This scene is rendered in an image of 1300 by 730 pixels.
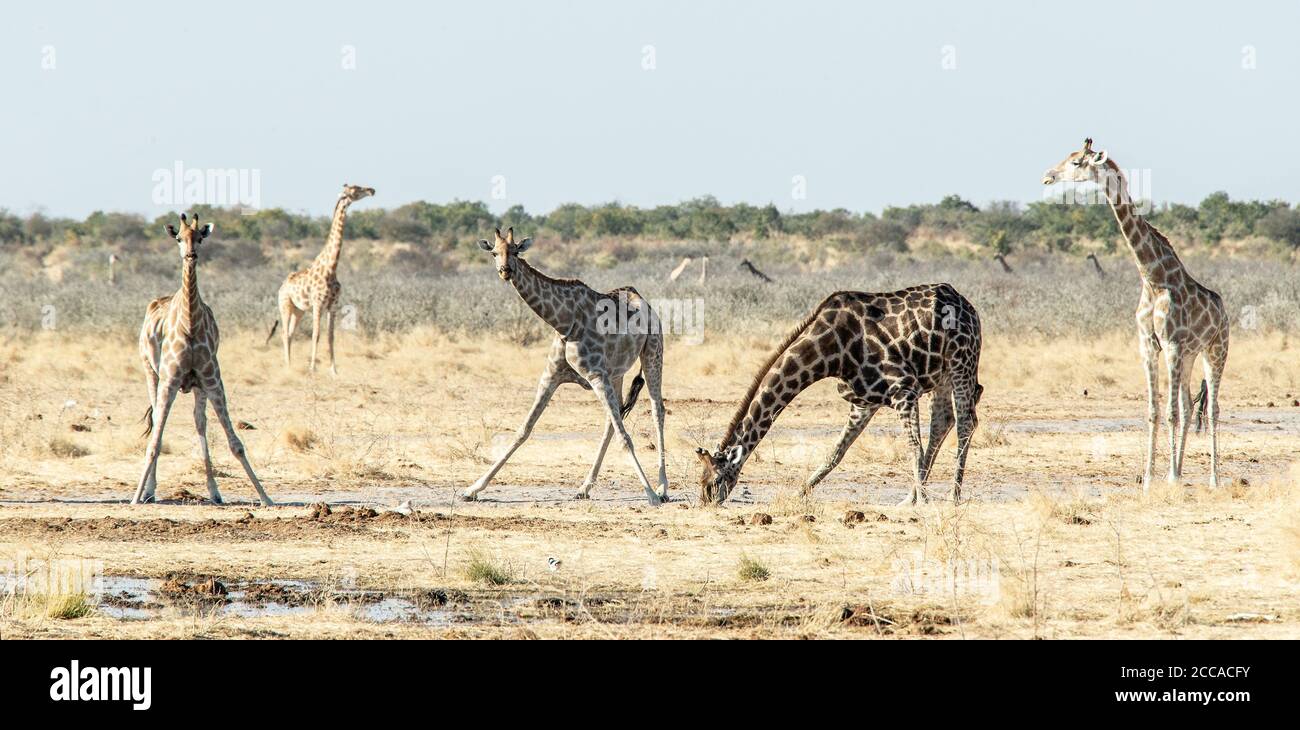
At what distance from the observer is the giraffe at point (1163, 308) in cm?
1282

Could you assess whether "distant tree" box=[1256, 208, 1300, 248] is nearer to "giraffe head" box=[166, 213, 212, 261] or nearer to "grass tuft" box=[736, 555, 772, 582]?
"giraffe head" box=[166, 213, 212, 261]

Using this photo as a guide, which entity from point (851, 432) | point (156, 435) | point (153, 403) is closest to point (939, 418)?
point (851, 432)

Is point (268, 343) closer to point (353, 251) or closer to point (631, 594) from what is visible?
point (631, 594)

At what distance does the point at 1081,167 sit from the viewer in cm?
1277

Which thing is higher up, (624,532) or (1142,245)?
(1142,245)

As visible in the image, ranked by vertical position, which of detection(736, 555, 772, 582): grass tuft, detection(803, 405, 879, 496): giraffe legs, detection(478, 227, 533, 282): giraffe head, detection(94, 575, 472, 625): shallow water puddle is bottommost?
detection(94, 575, 472, 625): shallow water puddle

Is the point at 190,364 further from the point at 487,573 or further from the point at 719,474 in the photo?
the point at 719,474

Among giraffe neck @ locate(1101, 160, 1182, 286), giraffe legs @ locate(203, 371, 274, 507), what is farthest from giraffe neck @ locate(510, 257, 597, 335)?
giraffe neck @ locate(1101, 160, 1182, 286)

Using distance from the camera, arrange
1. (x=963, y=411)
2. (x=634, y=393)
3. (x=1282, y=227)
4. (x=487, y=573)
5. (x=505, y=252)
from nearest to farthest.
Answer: (x=487, y=573)
(x=505, y=252)
(x=963, y=411)
(x=634, y=393)
(x=1282, y=227)

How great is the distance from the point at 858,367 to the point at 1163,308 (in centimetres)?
268

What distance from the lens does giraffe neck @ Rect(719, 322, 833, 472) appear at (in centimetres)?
1242

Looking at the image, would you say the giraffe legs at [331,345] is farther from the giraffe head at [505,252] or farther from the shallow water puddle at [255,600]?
the shallow water puddle at [255,600]
